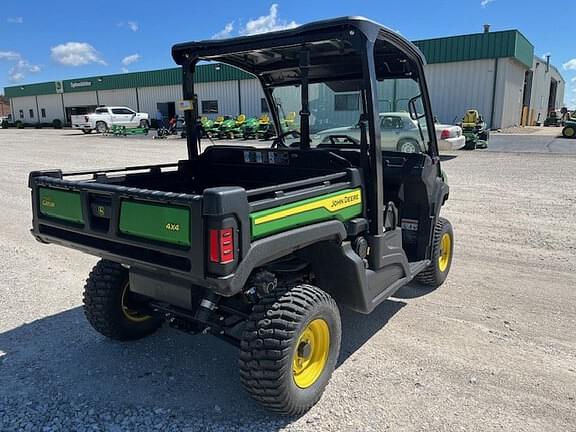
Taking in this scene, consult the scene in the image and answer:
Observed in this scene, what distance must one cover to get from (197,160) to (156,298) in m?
1.51

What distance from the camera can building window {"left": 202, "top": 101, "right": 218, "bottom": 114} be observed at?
116 ft

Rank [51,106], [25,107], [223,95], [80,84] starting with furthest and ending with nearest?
1. [25,107]
2. [51,106]
3. [80,84]
4. [223,95]

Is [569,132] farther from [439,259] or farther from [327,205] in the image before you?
[327,205]

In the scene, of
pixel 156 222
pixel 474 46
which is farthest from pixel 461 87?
pixel 156 222

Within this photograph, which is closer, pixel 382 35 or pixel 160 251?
pixel 160 251

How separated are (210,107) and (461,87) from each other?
707 inches

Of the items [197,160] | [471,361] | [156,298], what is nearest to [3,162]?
[197,160]

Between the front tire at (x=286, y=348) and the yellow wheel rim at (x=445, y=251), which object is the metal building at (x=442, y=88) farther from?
the front tire at (x=286, y=348)

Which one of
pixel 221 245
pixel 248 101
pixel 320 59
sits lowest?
pixel 221 245

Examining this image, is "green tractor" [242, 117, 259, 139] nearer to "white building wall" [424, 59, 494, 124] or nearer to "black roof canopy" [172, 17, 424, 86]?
"white building wall" [424, 59, 494, 124]

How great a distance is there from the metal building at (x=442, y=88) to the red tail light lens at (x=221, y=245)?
33.8 ft

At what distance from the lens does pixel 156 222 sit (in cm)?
245

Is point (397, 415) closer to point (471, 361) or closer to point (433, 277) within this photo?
point (471, 361)

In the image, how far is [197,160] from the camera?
4.09m
